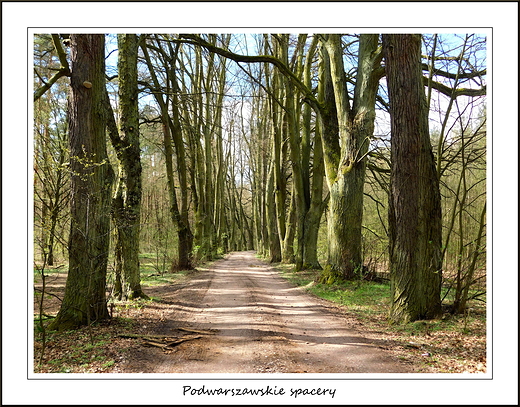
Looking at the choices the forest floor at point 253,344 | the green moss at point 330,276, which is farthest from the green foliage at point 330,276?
the forest floor at point 253,344

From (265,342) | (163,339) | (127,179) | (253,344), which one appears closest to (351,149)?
(127,179)

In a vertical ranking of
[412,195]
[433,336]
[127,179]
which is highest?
[127,179]

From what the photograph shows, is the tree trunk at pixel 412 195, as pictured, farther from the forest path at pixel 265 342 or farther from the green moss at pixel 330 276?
the green moss at pixel 330 276

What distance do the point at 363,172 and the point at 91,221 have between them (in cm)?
738

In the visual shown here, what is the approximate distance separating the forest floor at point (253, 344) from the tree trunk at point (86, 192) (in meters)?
0.33

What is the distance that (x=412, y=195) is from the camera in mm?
5926

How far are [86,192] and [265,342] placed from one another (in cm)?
371

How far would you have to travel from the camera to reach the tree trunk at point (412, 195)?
586cm

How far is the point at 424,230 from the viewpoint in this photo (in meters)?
5.89

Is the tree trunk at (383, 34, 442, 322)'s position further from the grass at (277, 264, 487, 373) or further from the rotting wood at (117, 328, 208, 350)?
the rotting wood at (117, 328, 208, 350)

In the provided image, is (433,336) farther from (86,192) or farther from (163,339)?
(86,192)

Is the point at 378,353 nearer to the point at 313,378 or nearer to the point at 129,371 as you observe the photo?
the point at 313,378

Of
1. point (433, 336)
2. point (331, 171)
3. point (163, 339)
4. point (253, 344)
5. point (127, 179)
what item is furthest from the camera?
point (331, 171)

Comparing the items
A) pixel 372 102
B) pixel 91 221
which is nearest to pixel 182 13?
pixel 91 221
